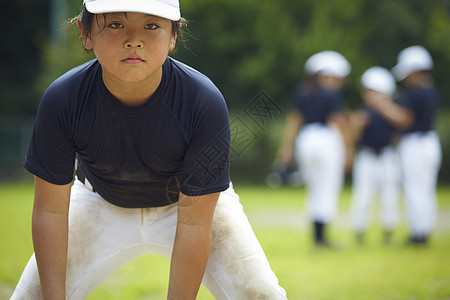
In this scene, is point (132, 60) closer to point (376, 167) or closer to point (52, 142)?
point (52, 142)

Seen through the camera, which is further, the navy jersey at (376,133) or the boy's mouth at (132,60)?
the navy jersey at (376,133)

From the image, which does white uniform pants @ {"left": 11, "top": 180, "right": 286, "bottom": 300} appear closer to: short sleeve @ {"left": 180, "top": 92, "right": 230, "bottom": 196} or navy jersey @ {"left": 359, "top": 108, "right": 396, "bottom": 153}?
short sleeve @ {"left": 180, "top": 92, "right": 230, "bottom": 196}

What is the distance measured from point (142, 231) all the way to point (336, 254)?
4.77 meters

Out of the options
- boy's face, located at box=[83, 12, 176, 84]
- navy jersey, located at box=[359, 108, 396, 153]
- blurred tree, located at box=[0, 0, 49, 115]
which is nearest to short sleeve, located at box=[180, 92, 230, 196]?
boy's face, located at box=[83, 12, 176, 84]

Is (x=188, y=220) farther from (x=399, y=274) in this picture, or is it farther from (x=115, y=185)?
(x=399, y=274)

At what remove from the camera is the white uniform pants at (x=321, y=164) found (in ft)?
25.5

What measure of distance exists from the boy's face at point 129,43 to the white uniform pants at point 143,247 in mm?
836

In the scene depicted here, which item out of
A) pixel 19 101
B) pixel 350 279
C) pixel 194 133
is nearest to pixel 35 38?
pixel 19 101

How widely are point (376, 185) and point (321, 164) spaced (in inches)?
60.4

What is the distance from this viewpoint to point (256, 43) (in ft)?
83.6

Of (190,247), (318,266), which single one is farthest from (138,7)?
(318,266)

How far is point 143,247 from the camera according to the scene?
10.2 feet

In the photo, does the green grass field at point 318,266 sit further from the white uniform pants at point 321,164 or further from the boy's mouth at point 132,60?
the boy's mouth at point 132,60

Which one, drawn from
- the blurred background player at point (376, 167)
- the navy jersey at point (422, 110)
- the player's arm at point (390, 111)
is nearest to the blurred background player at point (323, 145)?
the player's arm at point (390, 111)
